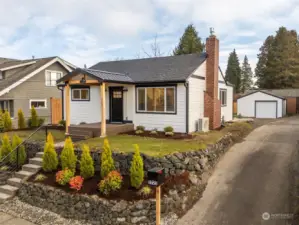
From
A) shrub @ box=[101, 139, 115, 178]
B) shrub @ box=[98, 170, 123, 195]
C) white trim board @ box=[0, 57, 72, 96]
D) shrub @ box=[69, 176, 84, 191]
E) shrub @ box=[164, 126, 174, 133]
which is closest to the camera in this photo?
shrub @ box=[98, 170, 123, 195]

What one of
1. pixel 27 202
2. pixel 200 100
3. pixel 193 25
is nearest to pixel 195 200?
pixel 27 202

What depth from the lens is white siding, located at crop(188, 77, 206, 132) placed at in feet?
42.0

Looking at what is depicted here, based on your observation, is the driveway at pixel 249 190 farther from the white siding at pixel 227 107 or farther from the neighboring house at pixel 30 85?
the neighboring house at pixel 30 85

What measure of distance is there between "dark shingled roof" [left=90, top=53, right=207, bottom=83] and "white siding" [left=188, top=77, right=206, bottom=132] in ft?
2.60

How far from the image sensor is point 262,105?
2805cm

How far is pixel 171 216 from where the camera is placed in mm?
6895

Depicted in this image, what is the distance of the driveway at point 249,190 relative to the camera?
665 centimetres

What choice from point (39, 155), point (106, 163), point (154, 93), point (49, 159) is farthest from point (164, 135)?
point (39, 155)

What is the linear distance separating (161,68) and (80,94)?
561 cm

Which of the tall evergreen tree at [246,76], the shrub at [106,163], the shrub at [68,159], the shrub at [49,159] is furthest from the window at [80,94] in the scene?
the tall evergreen tree at [246,76]

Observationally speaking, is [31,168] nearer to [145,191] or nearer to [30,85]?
[145,191]

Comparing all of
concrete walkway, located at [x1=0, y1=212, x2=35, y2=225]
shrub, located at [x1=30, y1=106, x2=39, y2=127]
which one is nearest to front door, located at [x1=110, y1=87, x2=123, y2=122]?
shrub, located at [x1=30, y1=106, x2=39, y2=127]

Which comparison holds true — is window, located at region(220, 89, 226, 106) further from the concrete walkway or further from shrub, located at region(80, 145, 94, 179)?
the concrete walkway

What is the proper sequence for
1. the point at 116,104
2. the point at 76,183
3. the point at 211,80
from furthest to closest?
the point at 116,104 → the point at 211,80 → the point at 76,183
